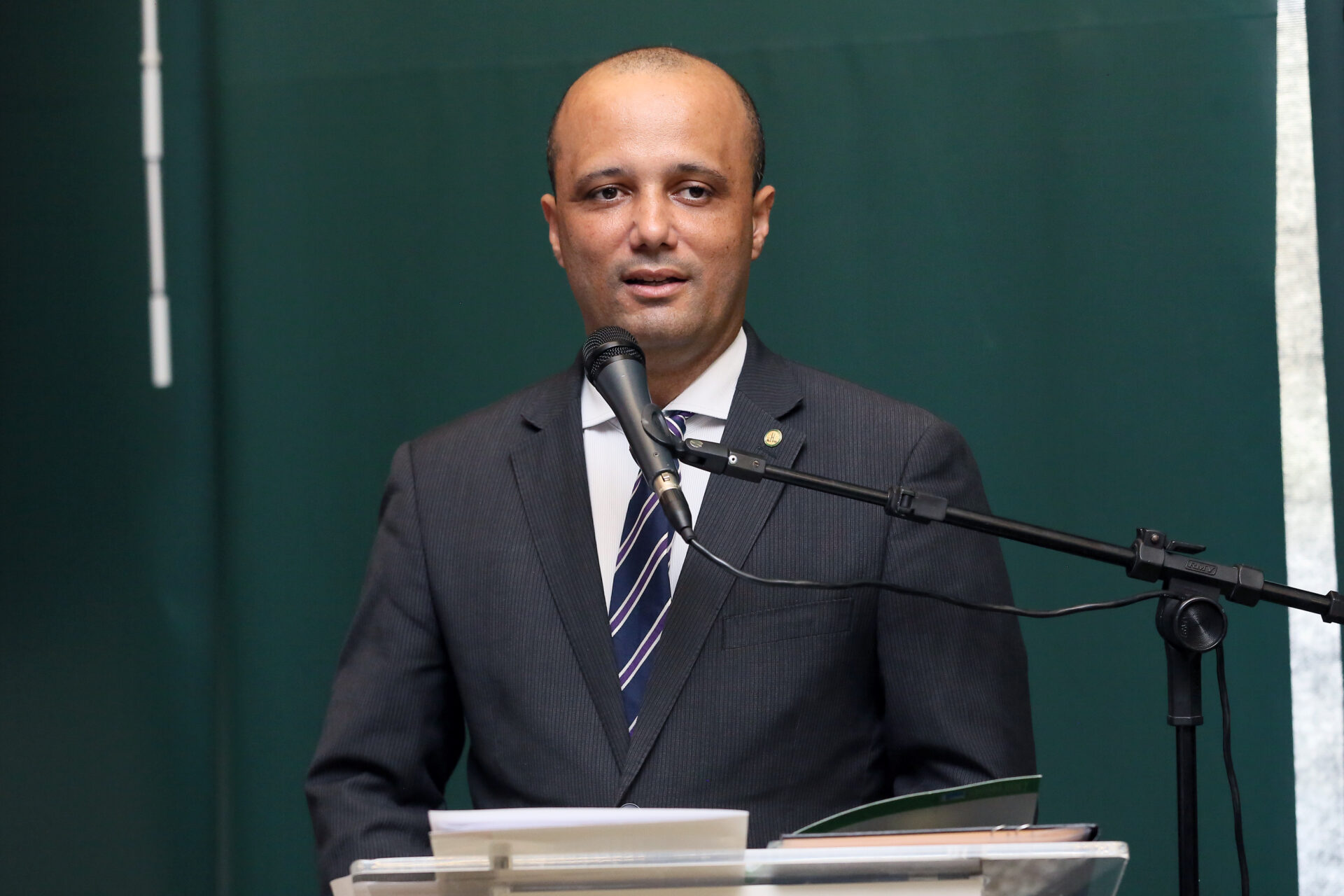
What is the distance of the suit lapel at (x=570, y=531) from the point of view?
165 centimetres

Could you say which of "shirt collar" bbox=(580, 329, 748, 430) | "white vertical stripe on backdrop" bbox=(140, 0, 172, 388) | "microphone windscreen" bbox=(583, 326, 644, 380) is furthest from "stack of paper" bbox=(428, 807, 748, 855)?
"white vertical stripe on backdrop" bbox=(140, 0, 172, 388)

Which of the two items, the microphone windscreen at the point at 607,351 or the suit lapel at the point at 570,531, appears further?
the suit lapel at the point at 570,531

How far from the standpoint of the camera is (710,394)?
71.4 inches

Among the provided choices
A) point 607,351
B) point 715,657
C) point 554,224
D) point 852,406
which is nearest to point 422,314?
point 554,224

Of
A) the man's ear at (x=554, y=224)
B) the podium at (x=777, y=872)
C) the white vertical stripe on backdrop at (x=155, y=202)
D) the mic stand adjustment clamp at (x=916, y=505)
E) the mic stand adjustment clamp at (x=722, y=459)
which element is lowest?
the podium at (x=777, y=872)

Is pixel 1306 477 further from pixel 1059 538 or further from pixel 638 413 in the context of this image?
pixel 638 413

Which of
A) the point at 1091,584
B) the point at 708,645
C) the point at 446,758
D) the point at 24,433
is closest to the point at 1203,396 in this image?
the point at 1091,584

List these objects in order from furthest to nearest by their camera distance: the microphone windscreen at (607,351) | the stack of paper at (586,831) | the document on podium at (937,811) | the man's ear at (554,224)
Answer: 1. the man's ear at (554,224)
2. the microphone windscreen at (607,351)
3. the document on podium at (937,811)
4. the stack of paper at (586,831)

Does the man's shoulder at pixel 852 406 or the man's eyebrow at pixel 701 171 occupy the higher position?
the man's eyebrow at pixel 701 171

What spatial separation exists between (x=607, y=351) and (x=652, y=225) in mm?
382

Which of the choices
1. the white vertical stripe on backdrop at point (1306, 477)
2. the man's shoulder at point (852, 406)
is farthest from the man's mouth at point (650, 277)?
the white vertical stripe on backdrop at point (1306, 477)

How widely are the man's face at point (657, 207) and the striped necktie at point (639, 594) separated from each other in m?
0.14

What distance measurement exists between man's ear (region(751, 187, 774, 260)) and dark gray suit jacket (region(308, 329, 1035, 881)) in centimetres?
21

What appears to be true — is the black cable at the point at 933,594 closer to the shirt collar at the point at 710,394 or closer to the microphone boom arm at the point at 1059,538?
the microphone boom arm at the point at 1059,538
